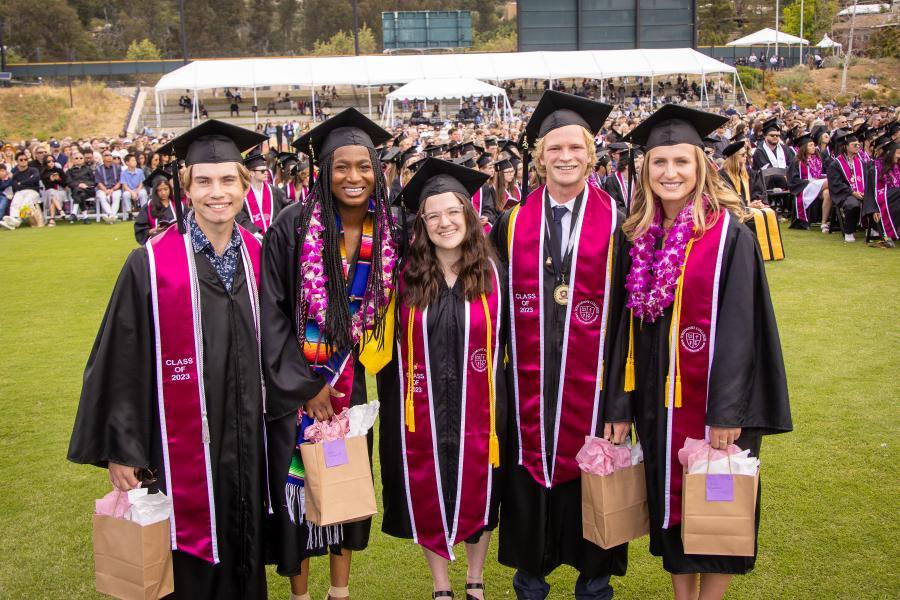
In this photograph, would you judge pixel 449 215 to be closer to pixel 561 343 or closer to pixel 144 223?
pixel 561 343

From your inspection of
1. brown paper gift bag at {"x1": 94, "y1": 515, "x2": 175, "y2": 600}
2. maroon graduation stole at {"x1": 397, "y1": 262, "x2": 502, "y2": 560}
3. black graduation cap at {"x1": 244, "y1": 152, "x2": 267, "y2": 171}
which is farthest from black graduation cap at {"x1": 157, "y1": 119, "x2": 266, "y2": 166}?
black graduation cap at {"x1": 244, "y1": 152, "x2": 267, "y2": 171}

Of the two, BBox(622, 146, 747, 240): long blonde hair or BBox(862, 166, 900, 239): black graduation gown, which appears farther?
BBox(862, 166, 900, 239): black graduation gown

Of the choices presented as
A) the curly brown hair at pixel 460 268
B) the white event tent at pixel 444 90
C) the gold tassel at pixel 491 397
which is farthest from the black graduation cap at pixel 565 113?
the white event tent at pixel 444 90

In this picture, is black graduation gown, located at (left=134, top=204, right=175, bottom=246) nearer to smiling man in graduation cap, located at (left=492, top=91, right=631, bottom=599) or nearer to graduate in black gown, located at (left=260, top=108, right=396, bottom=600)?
graduate in black gown, located at (left=260, top=108, right=396, bottom=600)

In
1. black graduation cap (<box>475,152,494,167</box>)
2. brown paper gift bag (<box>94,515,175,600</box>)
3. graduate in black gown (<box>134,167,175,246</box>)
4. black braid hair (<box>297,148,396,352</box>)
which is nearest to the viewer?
brown paper gift bag (<box>94,515,175,600</box>)

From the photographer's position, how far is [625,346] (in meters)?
3.39

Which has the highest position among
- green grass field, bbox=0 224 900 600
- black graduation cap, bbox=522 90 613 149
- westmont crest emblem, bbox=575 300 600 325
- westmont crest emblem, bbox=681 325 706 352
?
black graduation cap, bbox=522 90 613 149

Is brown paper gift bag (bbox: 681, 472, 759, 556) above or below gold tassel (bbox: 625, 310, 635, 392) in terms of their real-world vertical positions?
below

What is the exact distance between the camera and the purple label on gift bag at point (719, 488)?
3.00m

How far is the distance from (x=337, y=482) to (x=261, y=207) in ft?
20.1

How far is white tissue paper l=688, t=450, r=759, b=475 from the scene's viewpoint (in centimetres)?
302

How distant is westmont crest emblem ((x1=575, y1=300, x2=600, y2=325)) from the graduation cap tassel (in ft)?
5.32

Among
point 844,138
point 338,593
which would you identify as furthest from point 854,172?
point 338,593

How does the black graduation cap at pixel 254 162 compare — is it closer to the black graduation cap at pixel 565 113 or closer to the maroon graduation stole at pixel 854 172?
the black graduation cap at pixel 565 113
